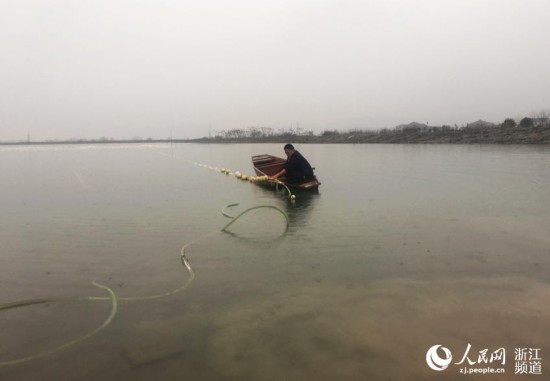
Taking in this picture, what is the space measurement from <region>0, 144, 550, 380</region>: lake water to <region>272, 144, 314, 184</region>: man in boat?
263 centimetres

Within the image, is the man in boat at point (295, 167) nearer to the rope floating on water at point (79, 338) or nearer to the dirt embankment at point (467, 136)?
the rope floating on water at point (79, 338)

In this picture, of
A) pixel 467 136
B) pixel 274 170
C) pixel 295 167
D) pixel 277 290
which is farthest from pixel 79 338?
pixel 467 136

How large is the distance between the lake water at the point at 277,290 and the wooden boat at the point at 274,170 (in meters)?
2.57

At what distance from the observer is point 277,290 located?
455cm

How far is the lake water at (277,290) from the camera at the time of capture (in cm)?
317

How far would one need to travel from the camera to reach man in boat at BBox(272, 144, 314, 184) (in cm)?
1191

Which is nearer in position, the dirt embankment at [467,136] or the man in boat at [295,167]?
the man in boat at [295,167]

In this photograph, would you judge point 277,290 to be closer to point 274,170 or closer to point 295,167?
point 295,167

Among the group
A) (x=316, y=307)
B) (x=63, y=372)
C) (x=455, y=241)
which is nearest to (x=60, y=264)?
(x=63, y=372)

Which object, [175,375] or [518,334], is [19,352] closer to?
[175,375]

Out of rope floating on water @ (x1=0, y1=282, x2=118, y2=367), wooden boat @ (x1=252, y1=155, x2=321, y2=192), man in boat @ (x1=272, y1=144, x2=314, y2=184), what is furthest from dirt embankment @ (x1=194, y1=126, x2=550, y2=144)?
rope floating on water @ (x1=0, y1=282, x2=118, y2=367)

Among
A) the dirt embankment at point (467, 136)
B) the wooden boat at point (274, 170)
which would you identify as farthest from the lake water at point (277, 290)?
the dirt embankment at point (467, 136)

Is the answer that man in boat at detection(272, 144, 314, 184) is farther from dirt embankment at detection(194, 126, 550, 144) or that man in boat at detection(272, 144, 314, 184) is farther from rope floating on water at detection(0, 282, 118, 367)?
dirt embankment at detection(194, 126, 550, 144)

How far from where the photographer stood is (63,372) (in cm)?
307
